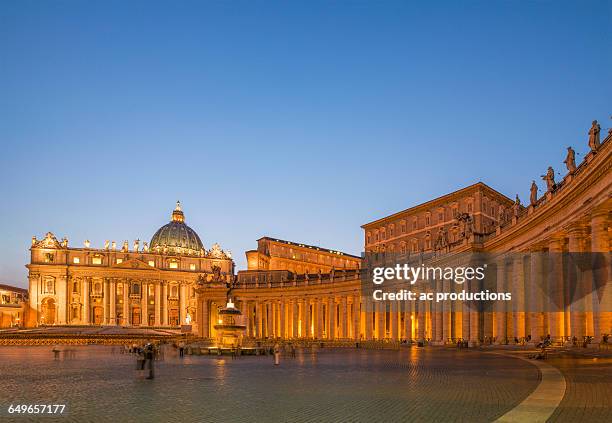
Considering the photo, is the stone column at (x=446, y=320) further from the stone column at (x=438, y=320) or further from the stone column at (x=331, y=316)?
the stone column at (x=331, y=316)

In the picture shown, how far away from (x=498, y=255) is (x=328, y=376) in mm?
37153

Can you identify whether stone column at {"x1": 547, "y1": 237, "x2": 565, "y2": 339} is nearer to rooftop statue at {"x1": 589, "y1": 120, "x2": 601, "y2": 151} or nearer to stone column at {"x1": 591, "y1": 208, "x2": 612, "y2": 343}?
stone column at {"x1": 591, "y1": 208, "x2": 612, "y2": 343}

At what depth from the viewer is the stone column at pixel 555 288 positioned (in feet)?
165

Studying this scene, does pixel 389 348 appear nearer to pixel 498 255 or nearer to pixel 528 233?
pixel 498 255

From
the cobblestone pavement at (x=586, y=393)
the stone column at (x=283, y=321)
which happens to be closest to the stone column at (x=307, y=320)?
the stone column at (x=283, y=321)

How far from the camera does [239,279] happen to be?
162375 mm

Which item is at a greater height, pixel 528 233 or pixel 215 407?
pixel 528 233

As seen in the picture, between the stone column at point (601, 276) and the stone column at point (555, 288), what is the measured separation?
261 inches

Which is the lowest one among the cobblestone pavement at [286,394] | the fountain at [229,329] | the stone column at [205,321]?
the stone column at [205,321]

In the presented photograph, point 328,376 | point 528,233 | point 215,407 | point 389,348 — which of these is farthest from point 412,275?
point 215,407

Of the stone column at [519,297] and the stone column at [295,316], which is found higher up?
the stone column at [519,297]

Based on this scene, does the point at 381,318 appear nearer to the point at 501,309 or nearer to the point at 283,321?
the point at 283,321

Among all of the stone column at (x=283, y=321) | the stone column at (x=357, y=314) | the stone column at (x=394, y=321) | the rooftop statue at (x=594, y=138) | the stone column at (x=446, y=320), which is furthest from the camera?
the stone column at (x=283, y=321)

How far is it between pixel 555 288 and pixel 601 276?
8397 mm
